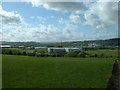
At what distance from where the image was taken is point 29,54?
1663 inches

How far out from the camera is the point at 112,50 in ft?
152

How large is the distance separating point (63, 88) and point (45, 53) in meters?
35.3

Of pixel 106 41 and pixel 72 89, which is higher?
pixel 106 41

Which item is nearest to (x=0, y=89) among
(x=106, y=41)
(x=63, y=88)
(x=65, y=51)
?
(x=63, y=88)

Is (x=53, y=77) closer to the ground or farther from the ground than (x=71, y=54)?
farther from the ground

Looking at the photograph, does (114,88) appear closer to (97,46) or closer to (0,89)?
(0,89)

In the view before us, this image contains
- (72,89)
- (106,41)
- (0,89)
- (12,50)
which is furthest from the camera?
(106,41)

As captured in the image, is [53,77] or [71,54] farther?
[71,54]

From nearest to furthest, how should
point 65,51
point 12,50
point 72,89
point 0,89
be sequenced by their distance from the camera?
point 0,89 < point 72,89 < point 12,50 < point 65,51

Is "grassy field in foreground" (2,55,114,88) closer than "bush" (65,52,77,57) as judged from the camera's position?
Yes

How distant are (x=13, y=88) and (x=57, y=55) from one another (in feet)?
114

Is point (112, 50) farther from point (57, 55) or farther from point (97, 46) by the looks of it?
point (57, 55)

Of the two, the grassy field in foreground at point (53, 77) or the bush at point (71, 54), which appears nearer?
the grassy field in foreground at point (53, 77)

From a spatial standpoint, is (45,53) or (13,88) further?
(45,53)
